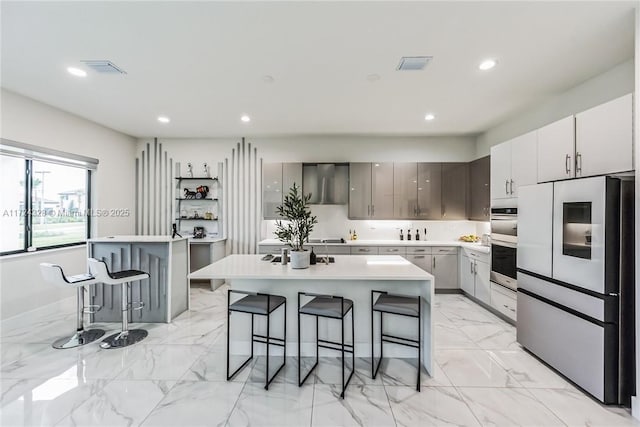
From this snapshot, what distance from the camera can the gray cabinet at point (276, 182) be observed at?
541 centimetres

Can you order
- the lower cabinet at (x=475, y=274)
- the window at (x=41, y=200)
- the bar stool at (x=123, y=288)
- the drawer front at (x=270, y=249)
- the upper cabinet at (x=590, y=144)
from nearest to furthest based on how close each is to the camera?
1. the upper cabinet at (x=590, y=144)
2. the bar stool at (x=123, y=288)
3. the window at (x=41, y=200)
4. the lower cabinet at (x=475, y=274)
5. the drawer front at (x=270, y=249)

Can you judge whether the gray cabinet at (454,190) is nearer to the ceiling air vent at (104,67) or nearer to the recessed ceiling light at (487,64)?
the recessed ceiling light at (487,64)

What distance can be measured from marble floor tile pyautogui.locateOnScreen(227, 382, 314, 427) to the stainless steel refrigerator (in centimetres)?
215

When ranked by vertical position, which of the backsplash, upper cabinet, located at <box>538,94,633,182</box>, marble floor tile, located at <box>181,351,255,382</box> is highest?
upper cabinet, located at <box>538,94,633,182</box>

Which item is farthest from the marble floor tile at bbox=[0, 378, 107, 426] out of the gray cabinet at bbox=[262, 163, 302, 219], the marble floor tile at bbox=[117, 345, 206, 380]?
the gray cabinet at bbox=[262, 163, 302, 219]

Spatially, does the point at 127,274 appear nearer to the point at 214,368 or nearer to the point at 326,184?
the point at 214,368

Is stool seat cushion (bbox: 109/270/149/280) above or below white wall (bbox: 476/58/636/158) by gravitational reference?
below

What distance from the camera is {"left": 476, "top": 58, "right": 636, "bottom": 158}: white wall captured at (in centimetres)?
282

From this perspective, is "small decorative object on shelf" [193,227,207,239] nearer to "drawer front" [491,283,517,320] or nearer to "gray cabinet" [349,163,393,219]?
"gray cabinet" [349,163,393,219]

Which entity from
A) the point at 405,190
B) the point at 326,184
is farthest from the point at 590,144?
the point at 326,184

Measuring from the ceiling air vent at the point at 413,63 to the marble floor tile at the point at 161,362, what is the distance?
3482mm

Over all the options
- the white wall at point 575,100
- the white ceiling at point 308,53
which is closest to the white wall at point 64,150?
the white ceiling at point 308,53

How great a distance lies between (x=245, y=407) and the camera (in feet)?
7.08

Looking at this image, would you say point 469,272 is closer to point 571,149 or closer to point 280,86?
point 571,149
